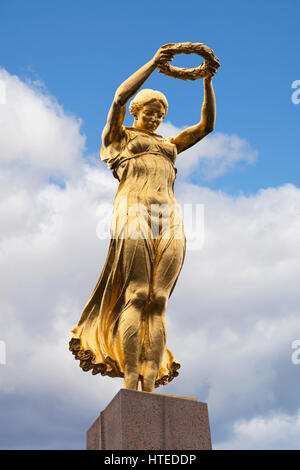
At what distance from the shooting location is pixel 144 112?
29.0ft

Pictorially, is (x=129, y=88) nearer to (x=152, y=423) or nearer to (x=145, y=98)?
(x=145, y=98)

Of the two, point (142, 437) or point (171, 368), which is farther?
point (171, 368)

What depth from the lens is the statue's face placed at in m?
8.79

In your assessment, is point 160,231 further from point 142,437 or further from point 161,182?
point 142,437

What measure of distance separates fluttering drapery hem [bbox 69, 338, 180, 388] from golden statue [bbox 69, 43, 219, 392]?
1 cm

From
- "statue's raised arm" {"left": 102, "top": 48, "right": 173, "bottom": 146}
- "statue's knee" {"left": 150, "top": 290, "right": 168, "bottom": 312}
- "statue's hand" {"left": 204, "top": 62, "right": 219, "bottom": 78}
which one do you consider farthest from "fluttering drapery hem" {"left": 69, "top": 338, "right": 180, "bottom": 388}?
"statue's hand" {"left": 204, "top": 62, "right": 219, "bottom": 78}

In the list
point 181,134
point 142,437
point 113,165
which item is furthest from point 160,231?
point 142,437

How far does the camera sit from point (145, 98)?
8758 mm

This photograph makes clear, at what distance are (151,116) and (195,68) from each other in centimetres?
85

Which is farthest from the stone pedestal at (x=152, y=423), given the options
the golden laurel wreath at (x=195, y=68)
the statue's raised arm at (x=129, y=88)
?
the golden laurel wreath at (x=195, y=68)

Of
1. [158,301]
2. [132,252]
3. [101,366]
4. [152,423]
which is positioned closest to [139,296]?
[158,301]

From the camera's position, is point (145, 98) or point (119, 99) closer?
point (119, 99)

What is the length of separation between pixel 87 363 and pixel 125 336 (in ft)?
2.32

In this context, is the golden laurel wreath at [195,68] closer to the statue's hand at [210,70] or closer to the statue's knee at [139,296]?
the statue's hand at [210,70]
